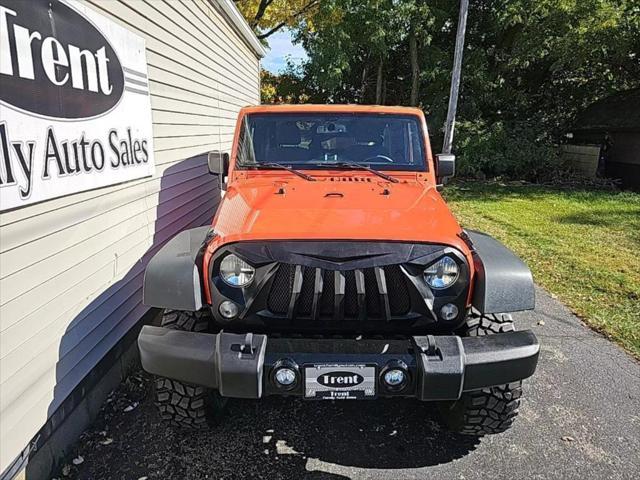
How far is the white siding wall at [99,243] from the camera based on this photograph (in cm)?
227

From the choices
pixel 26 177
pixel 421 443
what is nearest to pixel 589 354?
A: pixel 421 443

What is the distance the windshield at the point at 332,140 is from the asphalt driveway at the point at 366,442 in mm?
1735

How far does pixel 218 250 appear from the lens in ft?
7.77

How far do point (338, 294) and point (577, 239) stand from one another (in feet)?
21.4

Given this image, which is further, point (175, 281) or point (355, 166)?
point (355, 166)

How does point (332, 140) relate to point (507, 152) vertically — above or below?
above

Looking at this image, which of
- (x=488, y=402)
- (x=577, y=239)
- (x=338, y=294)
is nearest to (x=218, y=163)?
(x=338, y=294)

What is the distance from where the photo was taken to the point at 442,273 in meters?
2.38

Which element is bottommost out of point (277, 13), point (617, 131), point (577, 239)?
point (577, 239)

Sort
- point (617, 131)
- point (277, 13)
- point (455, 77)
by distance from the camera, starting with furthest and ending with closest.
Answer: point (277, 13) → point (455, 77) → point (617, 131)

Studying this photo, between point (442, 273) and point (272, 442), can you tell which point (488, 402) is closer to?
point (442, 273)

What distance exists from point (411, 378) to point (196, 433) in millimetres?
1390

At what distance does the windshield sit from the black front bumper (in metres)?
1.64

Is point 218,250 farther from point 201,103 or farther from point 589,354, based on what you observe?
point 201,103
